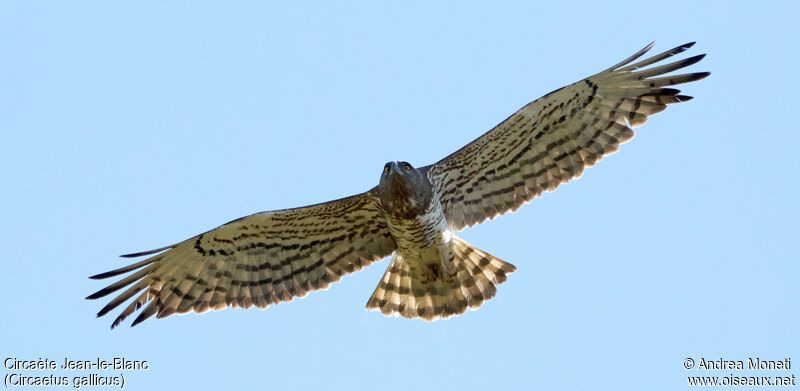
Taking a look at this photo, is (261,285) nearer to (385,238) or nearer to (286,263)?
(286,263)

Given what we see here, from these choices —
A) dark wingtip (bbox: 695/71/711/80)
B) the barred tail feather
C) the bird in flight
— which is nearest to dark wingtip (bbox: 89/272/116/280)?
the bird in flight

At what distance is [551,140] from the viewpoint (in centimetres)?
1102

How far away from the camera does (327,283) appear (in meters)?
11.6

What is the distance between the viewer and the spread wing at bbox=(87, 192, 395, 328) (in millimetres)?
11227

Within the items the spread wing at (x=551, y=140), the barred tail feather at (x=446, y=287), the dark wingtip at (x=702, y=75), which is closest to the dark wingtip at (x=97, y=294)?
the barred tail feather at (x=446, y=287)

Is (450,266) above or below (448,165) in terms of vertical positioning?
below

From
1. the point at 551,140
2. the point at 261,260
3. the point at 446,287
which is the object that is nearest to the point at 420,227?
the point at 446,287

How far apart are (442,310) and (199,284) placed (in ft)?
8.80

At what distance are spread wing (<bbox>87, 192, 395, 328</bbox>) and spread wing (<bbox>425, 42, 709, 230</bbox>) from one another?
38.1 inches

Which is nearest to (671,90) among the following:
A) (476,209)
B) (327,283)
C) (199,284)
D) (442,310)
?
(476,209)

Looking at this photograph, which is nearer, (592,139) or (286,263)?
(592,139)

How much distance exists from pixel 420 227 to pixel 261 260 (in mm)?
1946

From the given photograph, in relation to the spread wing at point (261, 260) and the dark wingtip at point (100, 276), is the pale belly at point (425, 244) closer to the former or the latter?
the spread wing at point (261, 260)

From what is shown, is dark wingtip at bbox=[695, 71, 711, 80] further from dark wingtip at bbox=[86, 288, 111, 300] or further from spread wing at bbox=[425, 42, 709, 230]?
dark wingtip at bbox=[86, 288, 111, 300]
